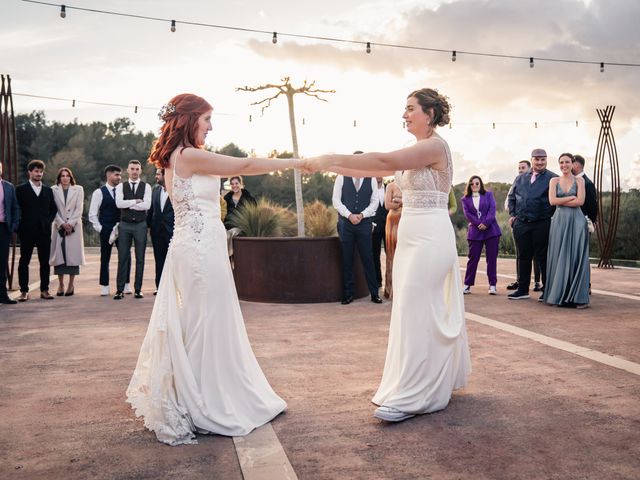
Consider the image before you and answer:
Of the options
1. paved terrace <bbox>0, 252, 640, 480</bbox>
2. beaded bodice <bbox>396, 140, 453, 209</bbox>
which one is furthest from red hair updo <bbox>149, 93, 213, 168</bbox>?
paved terrace <bbox>0, 252, 640, 480</bbox>

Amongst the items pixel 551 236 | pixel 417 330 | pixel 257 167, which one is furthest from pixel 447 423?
pixel 551 236

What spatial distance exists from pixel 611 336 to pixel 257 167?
4495 mm

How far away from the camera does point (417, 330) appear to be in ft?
13.4

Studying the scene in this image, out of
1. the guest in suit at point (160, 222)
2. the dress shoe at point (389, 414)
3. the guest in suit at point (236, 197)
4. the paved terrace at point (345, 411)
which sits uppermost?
the guest in suit at point (236, 197)

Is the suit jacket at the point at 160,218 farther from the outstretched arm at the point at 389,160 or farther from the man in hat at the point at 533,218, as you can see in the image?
the outstretched arm at the point at 389,160

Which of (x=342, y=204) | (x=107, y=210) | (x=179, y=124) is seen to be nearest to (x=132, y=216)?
(x=107, y=210)

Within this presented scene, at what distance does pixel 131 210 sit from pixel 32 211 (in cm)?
152

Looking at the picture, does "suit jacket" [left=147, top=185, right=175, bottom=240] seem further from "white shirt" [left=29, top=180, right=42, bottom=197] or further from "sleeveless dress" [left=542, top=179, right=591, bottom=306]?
"sleeveless dress" [left=542, top=179, right=591, bottom=306]

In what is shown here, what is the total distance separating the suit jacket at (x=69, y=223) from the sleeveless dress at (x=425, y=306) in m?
7.74

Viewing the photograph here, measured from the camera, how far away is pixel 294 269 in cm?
919

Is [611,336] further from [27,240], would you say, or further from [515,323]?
[27,240]

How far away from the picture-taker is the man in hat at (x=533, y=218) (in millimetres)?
9461

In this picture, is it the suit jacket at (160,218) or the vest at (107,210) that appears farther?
the vest at (107,210)

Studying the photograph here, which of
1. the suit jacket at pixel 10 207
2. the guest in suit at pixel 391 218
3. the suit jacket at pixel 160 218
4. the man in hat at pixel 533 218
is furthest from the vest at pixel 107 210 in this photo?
the man in hat at pixel 533 218
